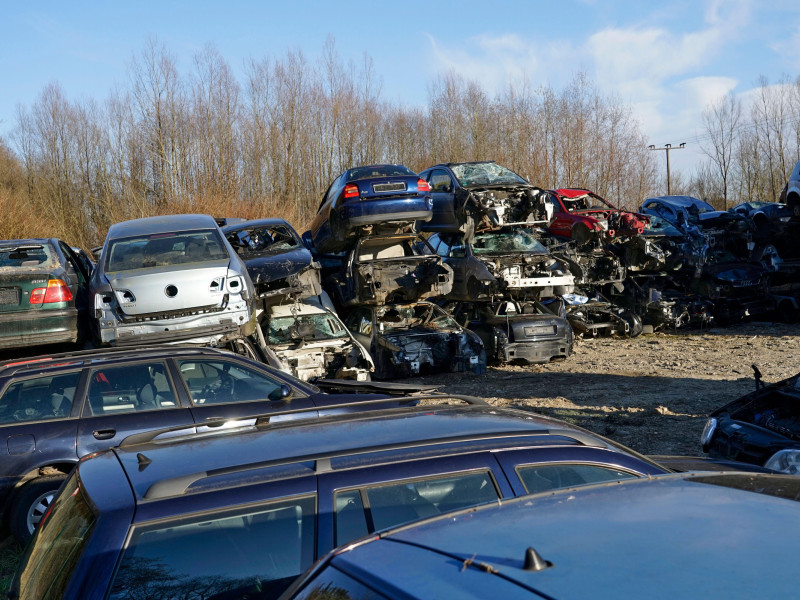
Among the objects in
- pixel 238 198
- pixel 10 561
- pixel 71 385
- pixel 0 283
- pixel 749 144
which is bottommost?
pixel 10 561

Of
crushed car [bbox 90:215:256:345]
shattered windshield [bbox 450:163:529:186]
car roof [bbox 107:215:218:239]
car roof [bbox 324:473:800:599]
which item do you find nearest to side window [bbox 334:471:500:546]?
car roof [bbox 324:473:800:599]

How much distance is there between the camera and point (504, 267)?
45.5 feet

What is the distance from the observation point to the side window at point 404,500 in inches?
102

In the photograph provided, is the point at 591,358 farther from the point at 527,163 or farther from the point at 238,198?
the point at 527,163

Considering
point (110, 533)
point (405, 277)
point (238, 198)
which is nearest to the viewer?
point (110, 533)

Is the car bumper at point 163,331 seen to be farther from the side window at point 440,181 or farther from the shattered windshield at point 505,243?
the side window at point 440,181

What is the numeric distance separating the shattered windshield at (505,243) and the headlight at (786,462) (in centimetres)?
882

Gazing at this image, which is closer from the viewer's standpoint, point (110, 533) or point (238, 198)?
point (110, 533)

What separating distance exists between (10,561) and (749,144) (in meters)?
44.0

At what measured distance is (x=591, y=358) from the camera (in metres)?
14.5

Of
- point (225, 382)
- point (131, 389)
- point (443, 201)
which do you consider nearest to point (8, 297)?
point (131, 389)

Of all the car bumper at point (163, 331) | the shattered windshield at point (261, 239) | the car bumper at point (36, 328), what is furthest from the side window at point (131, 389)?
the shattered windshield at point (261, 239)

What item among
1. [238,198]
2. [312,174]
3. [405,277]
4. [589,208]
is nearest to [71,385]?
[405,277]

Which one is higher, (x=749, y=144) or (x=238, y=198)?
(x=749, y=144)
